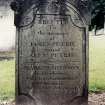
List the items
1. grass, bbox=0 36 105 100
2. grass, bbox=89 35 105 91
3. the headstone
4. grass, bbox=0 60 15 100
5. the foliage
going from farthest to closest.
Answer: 1. the foliage
2. grass, bbox=89 35 105 91
3. grass, bbox=0 36 105 100
4. grass, bbox=0 60 15 100
5. the headstone

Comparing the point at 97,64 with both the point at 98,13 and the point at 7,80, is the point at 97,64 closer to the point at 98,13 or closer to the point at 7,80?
the point at 7,80

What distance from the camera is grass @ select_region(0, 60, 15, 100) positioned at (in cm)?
1003

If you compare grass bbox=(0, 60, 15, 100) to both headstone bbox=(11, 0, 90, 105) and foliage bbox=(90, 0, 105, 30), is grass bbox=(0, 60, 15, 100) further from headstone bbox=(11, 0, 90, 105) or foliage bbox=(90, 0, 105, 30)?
foliage bbox=(90, 0, 105, 30)

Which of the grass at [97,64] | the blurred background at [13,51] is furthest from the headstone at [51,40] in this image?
the grass at [97,64]

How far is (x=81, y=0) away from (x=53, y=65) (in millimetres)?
1071

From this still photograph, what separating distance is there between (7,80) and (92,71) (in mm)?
2056

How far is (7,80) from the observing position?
11.5 metres

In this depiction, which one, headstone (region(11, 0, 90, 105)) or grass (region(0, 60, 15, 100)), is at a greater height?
headstone (region(11, 0, 90, 105))

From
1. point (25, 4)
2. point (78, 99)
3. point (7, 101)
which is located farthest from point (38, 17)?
point (7, 101)

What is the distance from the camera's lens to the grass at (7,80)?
1003 cm

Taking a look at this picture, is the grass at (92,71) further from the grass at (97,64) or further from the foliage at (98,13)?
the foliage at (98,13)

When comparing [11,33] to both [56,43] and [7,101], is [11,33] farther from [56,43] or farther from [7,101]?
[56,43]

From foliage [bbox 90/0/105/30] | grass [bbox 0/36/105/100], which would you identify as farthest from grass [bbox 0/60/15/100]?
foliage [bbox 90/0/105/30]

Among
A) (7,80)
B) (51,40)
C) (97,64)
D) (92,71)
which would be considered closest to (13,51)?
(97,64)
